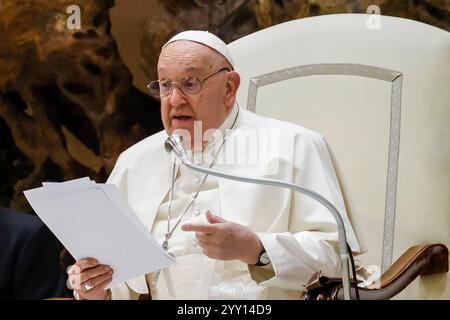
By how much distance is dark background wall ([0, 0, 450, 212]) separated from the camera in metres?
5.46

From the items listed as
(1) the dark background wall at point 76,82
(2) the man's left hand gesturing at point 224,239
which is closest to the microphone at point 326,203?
(2) the man's left hand gesturing at point 224,239

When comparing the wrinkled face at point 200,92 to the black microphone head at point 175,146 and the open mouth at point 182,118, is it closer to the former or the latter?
the open mouth at point 182,118

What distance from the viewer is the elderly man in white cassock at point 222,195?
4.12 metres

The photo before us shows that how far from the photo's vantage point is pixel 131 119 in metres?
5.50

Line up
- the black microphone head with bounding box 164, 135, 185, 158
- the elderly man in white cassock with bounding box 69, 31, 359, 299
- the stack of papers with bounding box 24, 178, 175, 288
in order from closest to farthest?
the black microphone head with bounding box 164, 135, 185, 158
the stack of papers with bounding box 24, 178, 175, 288
the elderly man in white cassock with bounding box 69, 31, 359, 299

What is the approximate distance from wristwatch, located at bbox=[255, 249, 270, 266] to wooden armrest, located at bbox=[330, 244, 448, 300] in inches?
14.8

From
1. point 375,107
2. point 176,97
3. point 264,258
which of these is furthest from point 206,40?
point 264,258

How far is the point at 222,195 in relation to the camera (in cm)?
446

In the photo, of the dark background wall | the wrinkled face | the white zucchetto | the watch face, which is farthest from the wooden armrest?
the dark background wall

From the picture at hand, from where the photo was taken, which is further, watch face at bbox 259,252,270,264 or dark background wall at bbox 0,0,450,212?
dark background wall at bbox 0,0,450,212

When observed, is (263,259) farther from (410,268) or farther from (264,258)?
(410,268)

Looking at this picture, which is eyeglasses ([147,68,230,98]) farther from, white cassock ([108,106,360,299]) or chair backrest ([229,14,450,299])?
chair backrest ([229,14,450,299])

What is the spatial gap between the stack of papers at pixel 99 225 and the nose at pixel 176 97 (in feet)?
2.40

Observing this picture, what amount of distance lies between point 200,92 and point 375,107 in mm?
822
